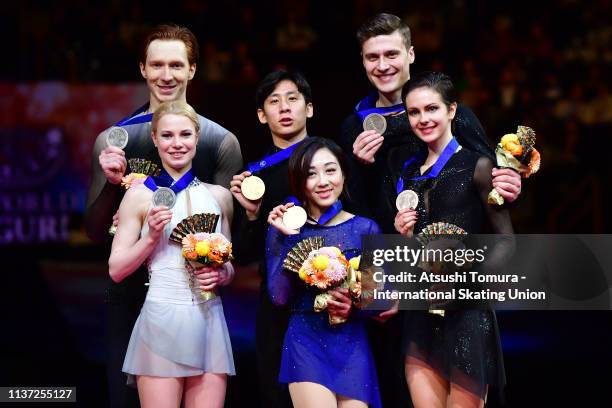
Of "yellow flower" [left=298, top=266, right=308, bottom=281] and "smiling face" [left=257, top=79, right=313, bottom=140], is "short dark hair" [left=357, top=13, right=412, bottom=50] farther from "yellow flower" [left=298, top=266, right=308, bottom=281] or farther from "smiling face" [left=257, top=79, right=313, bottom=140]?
"yellow flower" [left=298, top=266, right=308, bottom=281]

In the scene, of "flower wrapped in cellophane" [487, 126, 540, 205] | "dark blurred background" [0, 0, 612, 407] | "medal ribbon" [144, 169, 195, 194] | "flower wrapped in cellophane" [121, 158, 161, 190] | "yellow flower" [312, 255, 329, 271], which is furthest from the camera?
"dark blurred background" [0, 0, 612, 407]

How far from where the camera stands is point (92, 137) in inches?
350

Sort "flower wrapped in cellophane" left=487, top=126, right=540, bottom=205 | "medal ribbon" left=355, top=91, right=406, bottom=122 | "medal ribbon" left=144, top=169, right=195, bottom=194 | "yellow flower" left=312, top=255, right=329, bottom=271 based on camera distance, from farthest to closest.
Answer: "medal ribbon" left=355, top=91, right=406, bottom=122 → "medal ribbon" left=144, top=169, right=195, bottom=194 → "flower wrapped in cellophane" left=487, top=126, right=540, bottom=205 → "yellow flower" left=312, top=255, right=329, bottom=271

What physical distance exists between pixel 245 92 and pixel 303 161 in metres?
4.57

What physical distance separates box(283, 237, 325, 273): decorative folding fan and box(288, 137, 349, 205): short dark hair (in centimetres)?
21

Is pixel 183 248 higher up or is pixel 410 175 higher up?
pixel 410 175

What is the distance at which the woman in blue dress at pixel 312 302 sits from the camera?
Result: 12.8ft

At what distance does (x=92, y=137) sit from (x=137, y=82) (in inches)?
26.6

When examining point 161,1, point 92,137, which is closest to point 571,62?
point 161,1

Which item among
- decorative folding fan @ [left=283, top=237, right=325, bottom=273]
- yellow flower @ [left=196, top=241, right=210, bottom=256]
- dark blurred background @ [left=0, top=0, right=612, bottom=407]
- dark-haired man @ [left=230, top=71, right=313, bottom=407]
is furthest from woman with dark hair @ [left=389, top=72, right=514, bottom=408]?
dark blurred background @ [left=0, top=0, right=612, bottom=407]

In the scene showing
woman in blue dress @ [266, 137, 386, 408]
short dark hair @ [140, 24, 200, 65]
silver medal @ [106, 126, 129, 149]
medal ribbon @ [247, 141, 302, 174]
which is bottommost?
woman in blue dress @ [266, 137, 386, 408]

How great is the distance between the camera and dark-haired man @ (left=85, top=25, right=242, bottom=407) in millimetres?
4375

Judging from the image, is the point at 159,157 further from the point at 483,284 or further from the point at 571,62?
the point at 571,62

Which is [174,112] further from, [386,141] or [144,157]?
[386,141]
